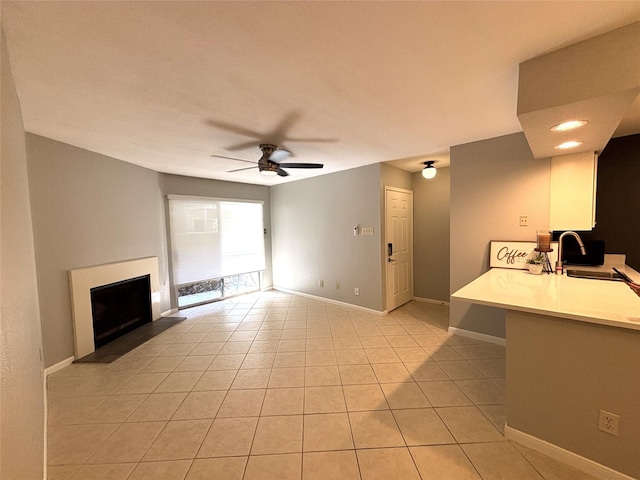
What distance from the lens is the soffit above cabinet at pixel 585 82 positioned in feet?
4.24

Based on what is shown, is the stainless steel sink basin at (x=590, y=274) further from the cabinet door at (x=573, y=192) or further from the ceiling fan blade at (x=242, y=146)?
the ceiling fan blade at (x=242, y=146)

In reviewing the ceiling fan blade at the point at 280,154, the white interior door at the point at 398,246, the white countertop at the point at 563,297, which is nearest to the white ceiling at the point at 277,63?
the ceiling fan blade at the point at 280,154

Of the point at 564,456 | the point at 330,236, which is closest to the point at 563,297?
the point at 564,456

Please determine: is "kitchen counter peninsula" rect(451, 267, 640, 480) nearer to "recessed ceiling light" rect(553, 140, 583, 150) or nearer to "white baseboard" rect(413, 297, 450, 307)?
"recessed ceiling light" rect(553, 140, 583, 150)

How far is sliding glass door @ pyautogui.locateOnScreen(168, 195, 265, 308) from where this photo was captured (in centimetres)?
448

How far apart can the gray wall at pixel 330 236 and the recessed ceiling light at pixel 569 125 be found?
91.5 inches

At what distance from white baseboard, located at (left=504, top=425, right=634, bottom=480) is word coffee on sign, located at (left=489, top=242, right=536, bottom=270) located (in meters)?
1.73

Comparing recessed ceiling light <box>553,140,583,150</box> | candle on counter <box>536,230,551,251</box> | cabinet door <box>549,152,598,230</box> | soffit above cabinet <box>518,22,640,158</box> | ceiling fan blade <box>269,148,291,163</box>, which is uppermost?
ceiling fan blade <box>269,148,291,163</box>

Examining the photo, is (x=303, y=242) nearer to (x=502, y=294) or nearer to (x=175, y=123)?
(x=175, y=123)

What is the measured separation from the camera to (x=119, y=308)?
144 inches

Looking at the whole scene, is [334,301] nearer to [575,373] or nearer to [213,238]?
[213,238]

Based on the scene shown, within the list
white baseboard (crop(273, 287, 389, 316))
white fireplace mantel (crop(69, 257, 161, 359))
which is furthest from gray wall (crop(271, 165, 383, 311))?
white fireplace mantel (crop(69, 257, 161, 359))

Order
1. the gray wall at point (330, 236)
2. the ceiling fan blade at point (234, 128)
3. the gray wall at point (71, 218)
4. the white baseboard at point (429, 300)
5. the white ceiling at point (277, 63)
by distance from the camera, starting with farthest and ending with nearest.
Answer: the white baseboard at point (429, 300) < the gray wall at point (330, 236) < the gray wall at point (71, 218) < the ceiling fan blade at point (234, 128) < the white ceiling at point (277, 63)

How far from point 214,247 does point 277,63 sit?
4092mm
